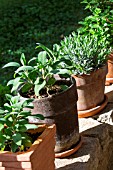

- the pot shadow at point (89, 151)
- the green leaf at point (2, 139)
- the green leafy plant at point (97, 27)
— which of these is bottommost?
the pot shadow at point (89, 151)

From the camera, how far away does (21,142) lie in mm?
1959

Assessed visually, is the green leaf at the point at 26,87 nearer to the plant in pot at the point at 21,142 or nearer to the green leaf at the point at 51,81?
the green leaf at the point at 51,81

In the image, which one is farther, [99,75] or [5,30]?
[5,30]

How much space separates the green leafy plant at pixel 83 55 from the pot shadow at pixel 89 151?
37cm

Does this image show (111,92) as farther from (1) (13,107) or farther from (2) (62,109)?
(1) (13,107)

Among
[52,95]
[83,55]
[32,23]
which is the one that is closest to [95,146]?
[52,95]

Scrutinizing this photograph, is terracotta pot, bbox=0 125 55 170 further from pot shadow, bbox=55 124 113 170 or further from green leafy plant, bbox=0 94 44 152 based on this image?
pot shadow, bbox=55 124 113 170

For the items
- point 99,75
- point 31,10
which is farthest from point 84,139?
point 31,10

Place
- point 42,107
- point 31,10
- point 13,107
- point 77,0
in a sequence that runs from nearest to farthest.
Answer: point 13,107, point 42,107, point 31,10, point 77,0

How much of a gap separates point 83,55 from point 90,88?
0.21 m

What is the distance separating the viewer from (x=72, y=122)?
240cm

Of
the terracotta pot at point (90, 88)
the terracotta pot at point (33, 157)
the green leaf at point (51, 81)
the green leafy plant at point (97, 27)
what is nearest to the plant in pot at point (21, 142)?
the terracotta pot at point (33, 157)

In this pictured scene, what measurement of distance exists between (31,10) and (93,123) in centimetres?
405

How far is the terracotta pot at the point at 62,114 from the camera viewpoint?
2.28 meters
